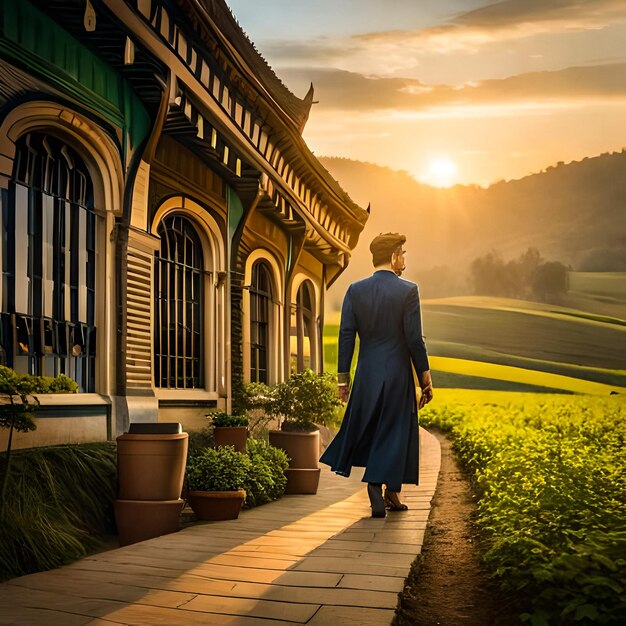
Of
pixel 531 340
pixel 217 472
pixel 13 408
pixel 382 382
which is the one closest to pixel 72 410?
pixel 217 472

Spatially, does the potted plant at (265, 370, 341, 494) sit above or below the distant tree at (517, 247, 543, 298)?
below

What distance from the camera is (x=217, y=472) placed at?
707cm

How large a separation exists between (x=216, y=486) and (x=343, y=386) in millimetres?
1353

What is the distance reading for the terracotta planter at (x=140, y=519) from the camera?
624 centimetres

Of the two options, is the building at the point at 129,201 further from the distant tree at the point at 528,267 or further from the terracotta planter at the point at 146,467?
the distant tree at the point at 528,267

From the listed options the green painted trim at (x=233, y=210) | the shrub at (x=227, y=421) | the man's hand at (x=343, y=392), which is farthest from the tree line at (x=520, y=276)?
the man's hand at (x=343, y=392)

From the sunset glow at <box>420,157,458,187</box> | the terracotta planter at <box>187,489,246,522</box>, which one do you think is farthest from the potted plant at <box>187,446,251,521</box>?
the sunset glow at <box>420,157,458,187</box>

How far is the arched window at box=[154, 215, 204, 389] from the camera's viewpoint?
9570 mm

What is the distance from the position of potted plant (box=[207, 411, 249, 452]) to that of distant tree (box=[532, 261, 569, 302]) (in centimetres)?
4392

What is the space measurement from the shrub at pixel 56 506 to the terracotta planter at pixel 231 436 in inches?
69.7

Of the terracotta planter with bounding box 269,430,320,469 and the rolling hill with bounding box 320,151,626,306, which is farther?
the rolling hill with bounding box 320,151,626,306

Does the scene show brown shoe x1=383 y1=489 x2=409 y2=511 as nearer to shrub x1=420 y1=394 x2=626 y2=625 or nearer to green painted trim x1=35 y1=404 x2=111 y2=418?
shrub x1=420 y1=394 x2=626 y2=625

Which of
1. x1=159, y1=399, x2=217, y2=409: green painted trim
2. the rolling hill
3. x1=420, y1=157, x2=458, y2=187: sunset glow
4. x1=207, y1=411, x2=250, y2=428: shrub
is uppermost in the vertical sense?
x1=420, y1=157, x2=458, y2=187: sunset glow

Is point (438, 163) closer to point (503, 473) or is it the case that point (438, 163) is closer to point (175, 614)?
point (503, 473)
